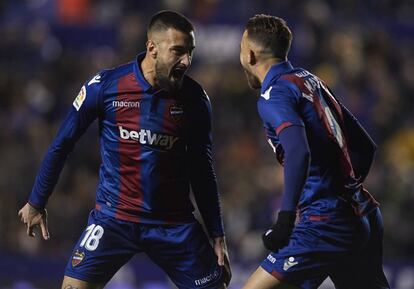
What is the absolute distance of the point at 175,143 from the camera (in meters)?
6.07

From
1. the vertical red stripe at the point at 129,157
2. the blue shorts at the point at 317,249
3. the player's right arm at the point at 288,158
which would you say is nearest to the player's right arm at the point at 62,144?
the vertical red stripe at the point at 129,157

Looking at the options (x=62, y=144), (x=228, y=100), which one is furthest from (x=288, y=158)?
(x=228, y=100)

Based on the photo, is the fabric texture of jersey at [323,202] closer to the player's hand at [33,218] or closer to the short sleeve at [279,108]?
the short sleeve at [279,108]

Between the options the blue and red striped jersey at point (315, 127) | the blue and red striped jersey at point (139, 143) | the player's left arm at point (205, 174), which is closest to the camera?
the blue and red striped jersey at point (315, 127)

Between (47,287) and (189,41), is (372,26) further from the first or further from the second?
(189,41)

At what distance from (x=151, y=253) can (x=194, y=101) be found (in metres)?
0.94

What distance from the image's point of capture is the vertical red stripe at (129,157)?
6.05 metres

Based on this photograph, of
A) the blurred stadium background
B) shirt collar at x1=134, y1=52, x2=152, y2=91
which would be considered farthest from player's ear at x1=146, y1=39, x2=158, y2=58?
the blurred stadium background

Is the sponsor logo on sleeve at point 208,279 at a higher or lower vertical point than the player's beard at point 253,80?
lower

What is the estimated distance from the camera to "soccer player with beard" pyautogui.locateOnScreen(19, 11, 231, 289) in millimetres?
6039

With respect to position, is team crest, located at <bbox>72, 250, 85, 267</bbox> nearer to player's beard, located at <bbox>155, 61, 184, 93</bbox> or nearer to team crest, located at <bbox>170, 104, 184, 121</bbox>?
team crest, located at <bbox>170, 104, 184, 121</bbox>

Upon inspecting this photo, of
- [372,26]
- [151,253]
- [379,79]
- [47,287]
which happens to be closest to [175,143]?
[151,253]

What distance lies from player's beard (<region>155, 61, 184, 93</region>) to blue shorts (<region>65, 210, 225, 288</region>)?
82cm

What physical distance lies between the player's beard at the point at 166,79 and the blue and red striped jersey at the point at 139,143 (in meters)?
0.05
